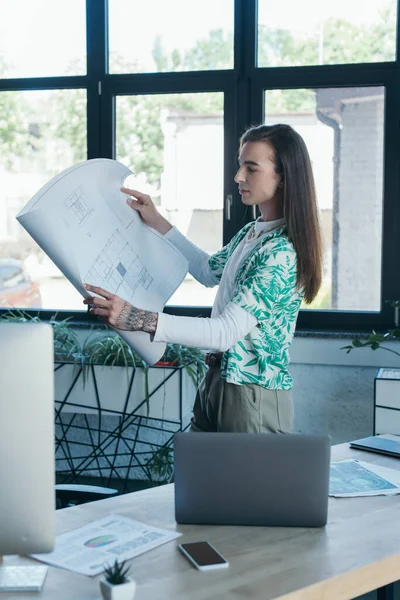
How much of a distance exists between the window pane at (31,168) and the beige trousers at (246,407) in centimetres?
228

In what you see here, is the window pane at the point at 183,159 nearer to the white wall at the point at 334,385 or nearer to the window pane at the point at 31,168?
the window pane at the point at 31,168

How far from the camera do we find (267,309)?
2.01m

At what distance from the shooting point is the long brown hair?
206cm

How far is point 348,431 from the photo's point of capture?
388cm

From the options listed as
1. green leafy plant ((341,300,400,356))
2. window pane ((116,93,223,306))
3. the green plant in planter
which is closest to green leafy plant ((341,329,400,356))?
green leafy plant ((341,300,400,356))

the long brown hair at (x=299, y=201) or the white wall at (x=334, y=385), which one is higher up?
Result: the long brown hair at (x=299, y=201)

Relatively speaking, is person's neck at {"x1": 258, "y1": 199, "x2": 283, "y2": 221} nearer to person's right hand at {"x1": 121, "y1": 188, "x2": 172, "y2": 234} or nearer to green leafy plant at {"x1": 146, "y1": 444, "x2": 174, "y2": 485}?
person's right hand at {"x1": 121, "y1": 188, "x2": 172, "y2": 234}

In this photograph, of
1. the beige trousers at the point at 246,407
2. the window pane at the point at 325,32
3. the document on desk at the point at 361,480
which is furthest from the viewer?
the window pane at the point at 325,32

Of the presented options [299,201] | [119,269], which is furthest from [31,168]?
[299,201]

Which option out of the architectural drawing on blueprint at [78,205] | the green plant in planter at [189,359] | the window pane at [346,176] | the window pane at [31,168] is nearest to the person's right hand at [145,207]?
the architectural drawing on blueprint at [78,205]

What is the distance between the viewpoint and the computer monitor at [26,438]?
1229mm

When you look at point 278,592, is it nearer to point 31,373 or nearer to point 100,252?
point 31,373

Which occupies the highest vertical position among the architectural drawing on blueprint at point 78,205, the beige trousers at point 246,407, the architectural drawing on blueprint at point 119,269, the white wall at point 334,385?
the architectural drawing on blueprint at point 78,205

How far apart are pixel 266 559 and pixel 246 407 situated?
0.63 metres
